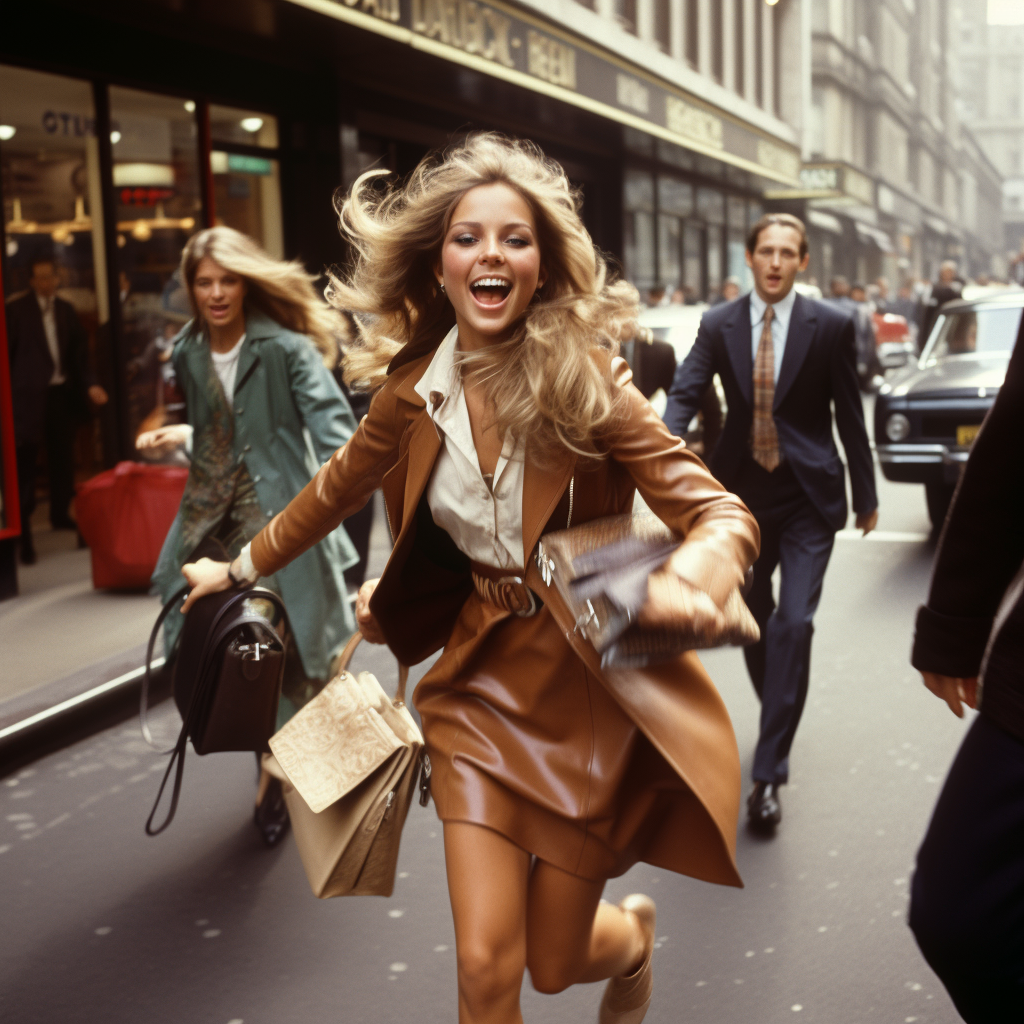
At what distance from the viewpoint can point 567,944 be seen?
100.0 inches

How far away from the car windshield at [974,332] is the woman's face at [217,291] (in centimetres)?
839

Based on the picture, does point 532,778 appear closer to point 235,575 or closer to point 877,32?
point 235,575

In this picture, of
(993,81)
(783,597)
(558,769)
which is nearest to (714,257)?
(783,597)

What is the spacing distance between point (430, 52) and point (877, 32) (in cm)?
5364

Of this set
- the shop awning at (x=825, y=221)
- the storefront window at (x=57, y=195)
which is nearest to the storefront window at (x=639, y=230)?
the storefront window at (x=57, y=195)

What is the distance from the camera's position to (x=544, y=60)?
549 inches

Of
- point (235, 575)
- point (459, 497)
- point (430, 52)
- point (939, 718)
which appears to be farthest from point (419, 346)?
point (430, 52)

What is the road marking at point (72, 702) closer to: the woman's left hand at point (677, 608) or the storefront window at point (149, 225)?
the woman's left hand at point (677, 608)

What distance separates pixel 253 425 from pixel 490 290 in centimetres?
222

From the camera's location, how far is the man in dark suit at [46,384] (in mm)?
9484

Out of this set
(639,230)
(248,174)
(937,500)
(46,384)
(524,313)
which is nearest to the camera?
(524,313)

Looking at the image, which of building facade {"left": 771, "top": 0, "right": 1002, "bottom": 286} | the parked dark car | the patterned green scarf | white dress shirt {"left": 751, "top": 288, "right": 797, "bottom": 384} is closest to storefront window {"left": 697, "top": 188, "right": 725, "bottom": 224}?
building facade {"left": 771, "top": 0, "right": 1002, "bottom": 286}

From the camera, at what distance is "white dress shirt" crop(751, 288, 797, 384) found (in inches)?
195

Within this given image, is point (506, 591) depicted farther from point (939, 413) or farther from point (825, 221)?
point (825, 221)
